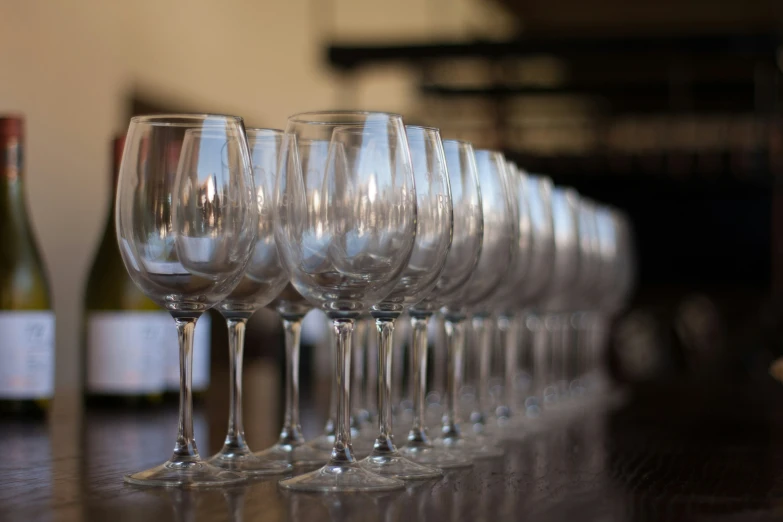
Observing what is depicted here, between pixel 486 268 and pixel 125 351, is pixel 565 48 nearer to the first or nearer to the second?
pixel 125 351

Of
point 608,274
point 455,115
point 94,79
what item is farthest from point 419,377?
point 455,115

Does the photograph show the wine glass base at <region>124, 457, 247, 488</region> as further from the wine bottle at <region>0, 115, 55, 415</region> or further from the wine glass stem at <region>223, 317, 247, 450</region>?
the wine bottle at <region>0, 115, 55, 415</region>

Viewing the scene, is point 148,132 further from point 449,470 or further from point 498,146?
point 498,146

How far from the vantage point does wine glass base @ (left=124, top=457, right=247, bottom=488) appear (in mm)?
625

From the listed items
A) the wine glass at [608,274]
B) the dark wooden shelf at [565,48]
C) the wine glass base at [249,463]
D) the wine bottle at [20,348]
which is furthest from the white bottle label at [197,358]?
the dark wooden shelf at [565,48]

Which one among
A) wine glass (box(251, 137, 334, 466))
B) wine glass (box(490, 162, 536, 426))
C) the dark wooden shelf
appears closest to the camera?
wine glass (box(251, 137, 334, 466))

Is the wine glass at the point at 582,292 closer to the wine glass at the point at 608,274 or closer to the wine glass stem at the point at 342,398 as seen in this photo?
the wine glass at the point at 608,274

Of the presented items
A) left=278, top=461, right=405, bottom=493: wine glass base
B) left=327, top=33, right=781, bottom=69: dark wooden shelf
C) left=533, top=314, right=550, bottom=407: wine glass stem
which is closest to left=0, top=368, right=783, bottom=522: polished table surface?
left=278, top=461, right=405, bottom=493: wine glass base

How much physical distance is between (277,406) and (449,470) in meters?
0.50

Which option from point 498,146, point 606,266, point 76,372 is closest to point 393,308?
point 606,266

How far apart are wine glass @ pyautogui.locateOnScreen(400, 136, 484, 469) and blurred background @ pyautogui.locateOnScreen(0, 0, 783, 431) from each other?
0.88 meters

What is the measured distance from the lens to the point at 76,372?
299 centimetres

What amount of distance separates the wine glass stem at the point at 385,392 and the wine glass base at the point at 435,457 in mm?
55

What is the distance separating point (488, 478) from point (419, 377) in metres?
0.11
